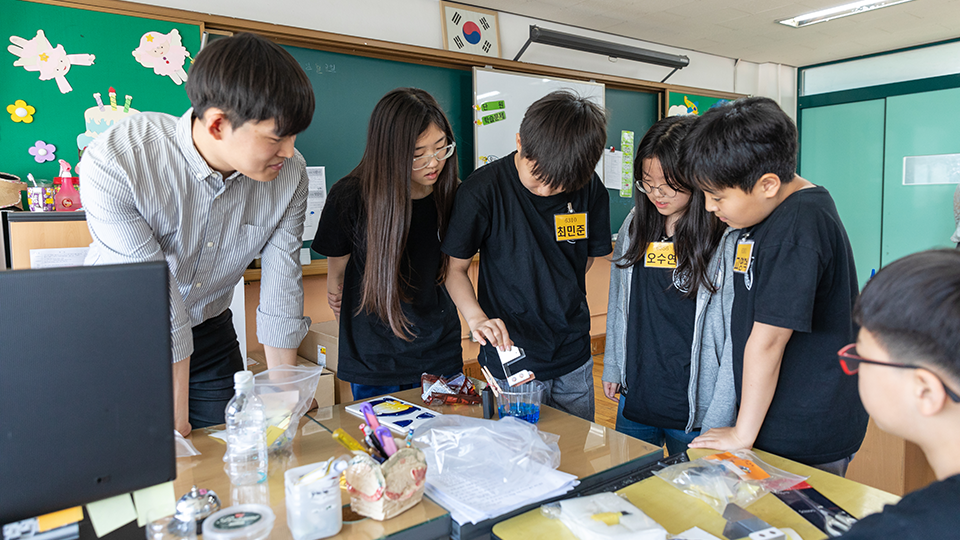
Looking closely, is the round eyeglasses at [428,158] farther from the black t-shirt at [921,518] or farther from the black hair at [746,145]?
the black t-shirt at [921,518]

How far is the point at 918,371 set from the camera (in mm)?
718

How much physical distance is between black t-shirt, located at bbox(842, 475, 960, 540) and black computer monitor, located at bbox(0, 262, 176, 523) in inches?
32.1

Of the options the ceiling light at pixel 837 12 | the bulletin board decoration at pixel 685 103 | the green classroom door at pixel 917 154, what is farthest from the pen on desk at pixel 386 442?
the green classroom door at pixel 917 154

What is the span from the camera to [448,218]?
173cm

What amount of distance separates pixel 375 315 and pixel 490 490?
2.63 ft

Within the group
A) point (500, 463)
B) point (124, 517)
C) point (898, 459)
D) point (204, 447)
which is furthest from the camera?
point (898, 459)

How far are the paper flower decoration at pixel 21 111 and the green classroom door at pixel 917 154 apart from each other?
6.84 metres

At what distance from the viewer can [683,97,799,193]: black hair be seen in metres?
1.19

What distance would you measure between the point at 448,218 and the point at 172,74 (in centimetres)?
186

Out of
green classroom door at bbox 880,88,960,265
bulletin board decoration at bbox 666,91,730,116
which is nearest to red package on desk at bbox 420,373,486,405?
bulletin board decoration at bbox 666,91,730,116

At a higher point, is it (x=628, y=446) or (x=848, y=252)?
(x=848, y=252)

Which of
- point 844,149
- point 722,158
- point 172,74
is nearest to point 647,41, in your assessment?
point 844,149

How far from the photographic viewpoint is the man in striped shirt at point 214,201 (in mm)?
1083

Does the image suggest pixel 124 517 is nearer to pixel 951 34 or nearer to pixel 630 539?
pixel 630 539
